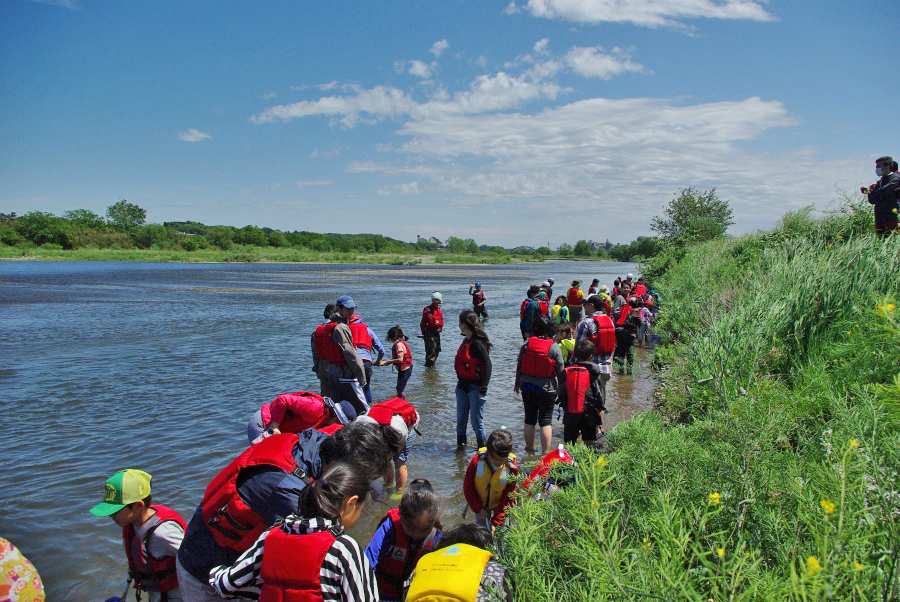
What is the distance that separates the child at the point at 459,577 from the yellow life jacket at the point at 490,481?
1.57 metres

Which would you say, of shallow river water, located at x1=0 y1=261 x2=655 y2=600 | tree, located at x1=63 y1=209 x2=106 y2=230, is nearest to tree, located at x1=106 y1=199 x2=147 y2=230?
tree, located at x1=63 y1=209 x2=106 y2=230

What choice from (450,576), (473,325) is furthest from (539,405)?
(450,576)

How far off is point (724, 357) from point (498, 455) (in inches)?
109

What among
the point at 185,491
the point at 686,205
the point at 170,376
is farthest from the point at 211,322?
the point at 686,205

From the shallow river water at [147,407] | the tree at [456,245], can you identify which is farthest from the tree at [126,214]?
the shallow river water at [147,407]

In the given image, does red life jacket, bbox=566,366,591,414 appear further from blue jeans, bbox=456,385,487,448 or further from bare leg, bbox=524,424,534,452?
blue jeans, bbox=456,385,487,448

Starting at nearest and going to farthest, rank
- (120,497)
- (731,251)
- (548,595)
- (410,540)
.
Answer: (548,595)
(120,497)
(410,540)
(731,251)

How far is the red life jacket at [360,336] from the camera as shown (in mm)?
7105

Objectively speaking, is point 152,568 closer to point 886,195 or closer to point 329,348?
point 329,348

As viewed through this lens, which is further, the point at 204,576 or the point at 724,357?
the point at 724,357

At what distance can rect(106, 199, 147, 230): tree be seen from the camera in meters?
131

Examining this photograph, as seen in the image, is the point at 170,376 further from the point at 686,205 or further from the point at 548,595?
the point at 686,205

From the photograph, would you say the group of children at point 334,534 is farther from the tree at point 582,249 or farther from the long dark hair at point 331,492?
the tree at point 582,249

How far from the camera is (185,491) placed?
20.6 feet
